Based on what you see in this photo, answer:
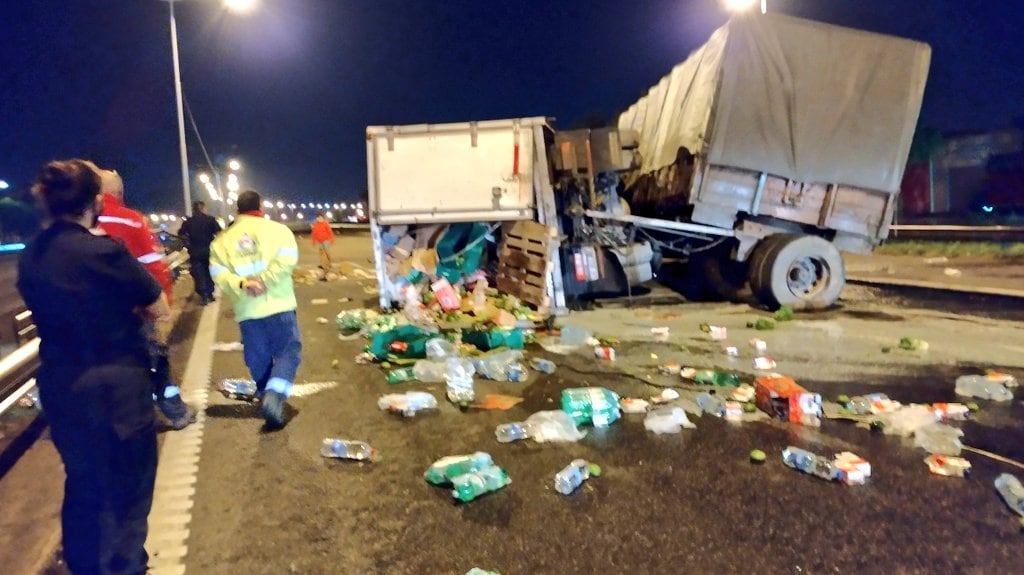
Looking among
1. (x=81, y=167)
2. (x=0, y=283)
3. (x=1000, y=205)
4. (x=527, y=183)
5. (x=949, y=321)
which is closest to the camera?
(x=81, y=167)

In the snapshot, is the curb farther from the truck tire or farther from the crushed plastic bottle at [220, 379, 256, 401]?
the crushed plastic bottle at [220, 379, 256, 401]

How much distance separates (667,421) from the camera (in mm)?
4617

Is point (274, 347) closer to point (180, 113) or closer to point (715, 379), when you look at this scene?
point (715, 379)

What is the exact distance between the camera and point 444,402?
5355 mm

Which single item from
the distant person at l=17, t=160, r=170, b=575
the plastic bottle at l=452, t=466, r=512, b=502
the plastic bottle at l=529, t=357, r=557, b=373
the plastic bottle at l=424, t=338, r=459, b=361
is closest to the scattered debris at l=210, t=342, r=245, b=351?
the plastic bottle at l=424, t=338, r=459, b=361

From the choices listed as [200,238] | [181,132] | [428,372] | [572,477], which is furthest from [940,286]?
[181,132]

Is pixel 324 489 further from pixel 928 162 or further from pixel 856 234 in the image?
pixel 928 162

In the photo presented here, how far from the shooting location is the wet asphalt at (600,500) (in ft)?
10.2

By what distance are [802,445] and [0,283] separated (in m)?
22.5

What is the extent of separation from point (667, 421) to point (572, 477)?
3.56ft

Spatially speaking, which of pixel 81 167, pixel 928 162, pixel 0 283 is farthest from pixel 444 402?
pixel 928 162

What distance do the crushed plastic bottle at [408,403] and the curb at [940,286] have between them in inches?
299

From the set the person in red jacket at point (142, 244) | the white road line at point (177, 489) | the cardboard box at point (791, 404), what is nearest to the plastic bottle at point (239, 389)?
the white road line at point (177, 489)

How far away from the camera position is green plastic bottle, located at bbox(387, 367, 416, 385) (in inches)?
234
